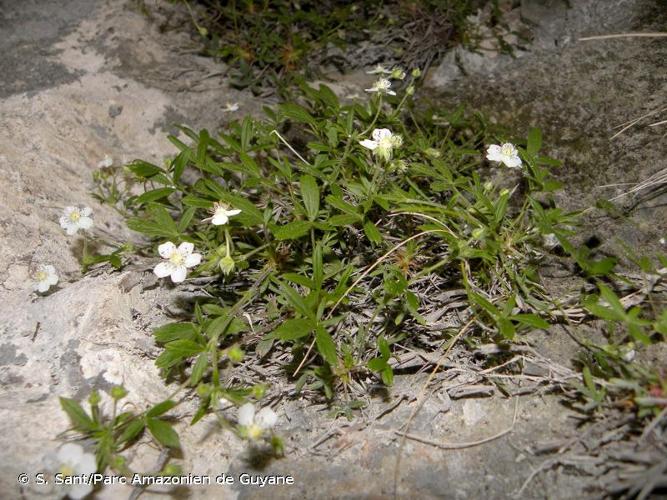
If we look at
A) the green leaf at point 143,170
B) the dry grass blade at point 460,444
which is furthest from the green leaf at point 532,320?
the green leaf at point 143,170

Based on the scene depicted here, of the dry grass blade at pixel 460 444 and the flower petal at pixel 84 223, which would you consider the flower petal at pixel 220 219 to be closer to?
the flower petal at pixel 84 223

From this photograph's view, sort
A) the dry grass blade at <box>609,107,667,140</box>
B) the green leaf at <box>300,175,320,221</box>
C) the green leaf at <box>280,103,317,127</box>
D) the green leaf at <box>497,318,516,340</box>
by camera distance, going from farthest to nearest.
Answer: the green leaf at <box>280,103,317,127</box> → the dry grass blade at <box>609,107,667,140</box> → the green leaf at <box>300,175,320,221</box> → the green leaf at <box>497,318,516,340</box>

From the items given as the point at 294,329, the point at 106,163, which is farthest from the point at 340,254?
the point at 106,163

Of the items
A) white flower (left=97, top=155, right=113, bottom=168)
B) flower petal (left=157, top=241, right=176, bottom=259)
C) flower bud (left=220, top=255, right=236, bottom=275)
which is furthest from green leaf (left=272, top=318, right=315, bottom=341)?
white flower (left=97, top=155, right=113, bottom=168)

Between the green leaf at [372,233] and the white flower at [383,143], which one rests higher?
the white flower at [383,143]

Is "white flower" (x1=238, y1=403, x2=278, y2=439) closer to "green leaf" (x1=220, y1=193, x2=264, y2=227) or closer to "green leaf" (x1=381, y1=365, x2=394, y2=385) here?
"green leaf" (x1=381, y1=365, x2=394, y2=385)

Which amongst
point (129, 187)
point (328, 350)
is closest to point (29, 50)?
point (129, 187)
